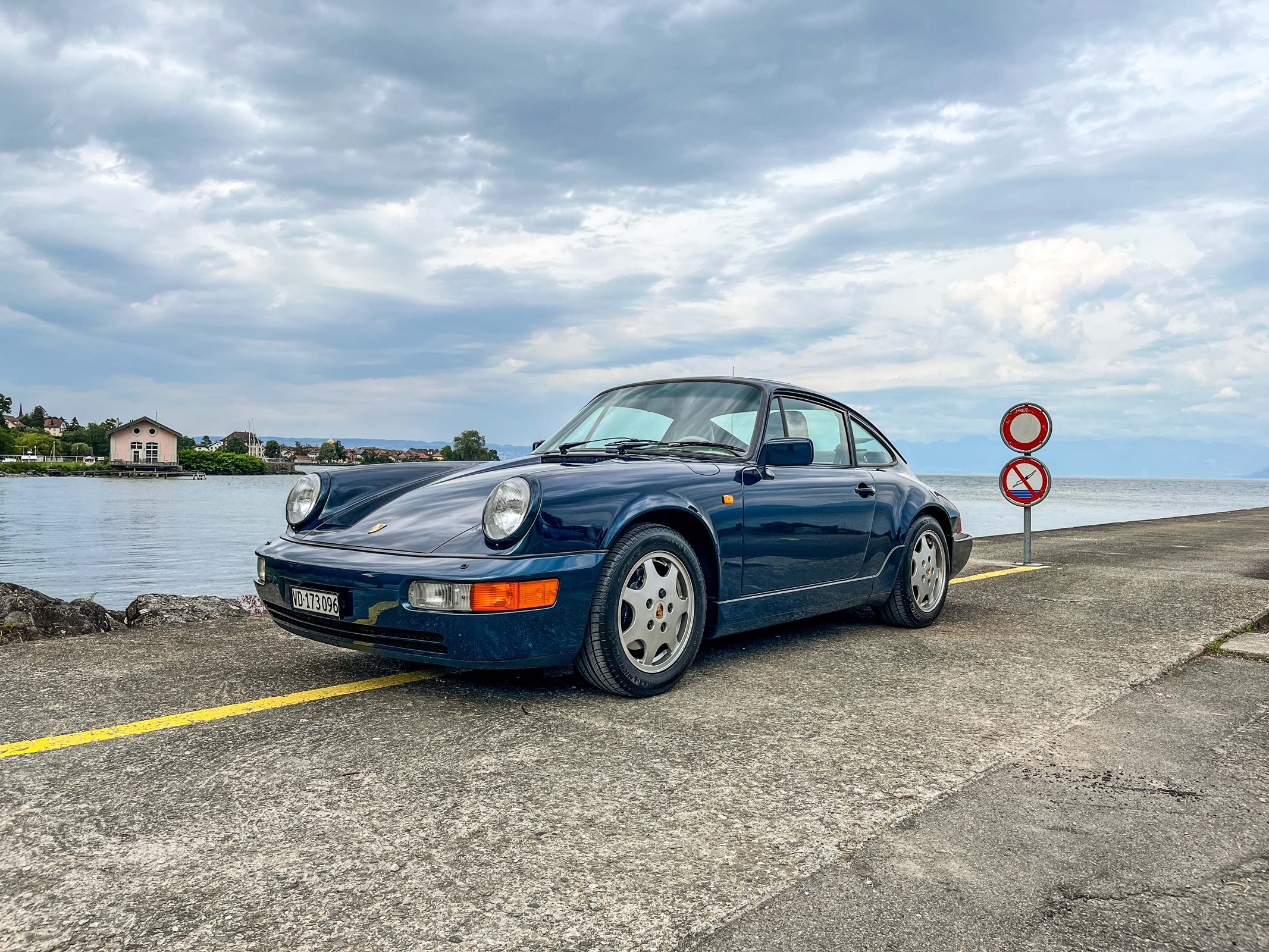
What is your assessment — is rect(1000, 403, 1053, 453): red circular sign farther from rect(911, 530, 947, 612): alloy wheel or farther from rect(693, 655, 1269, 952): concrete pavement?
rect(693, 655, 1269, 952): concrete pavement

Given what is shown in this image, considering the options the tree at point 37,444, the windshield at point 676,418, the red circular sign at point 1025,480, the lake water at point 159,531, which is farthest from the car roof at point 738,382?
the tree at point 37,444

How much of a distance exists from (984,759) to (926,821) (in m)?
0.65

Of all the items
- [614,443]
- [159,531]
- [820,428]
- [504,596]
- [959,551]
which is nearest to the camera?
[504,596]

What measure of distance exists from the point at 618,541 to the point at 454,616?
2.29ft

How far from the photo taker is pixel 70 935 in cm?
179

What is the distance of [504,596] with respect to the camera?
10.5ft

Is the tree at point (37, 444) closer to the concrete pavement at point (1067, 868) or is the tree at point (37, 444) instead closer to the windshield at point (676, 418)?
the windshield at point (676, 418)

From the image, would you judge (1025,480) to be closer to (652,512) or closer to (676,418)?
(676,418)

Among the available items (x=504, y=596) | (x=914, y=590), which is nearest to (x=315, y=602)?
(x=504, y=596)

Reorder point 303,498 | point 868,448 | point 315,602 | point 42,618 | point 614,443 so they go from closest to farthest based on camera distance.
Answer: point 315,602, point 303,498, point 614,443, point 42,618, point 868,448

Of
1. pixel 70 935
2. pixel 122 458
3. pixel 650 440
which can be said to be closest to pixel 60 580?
pixel 650 440

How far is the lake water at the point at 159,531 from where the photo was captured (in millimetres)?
19375

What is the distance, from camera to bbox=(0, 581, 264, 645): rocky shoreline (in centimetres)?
517

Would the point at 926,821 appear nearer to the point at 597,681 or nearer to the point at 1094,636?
the point at 597,681
